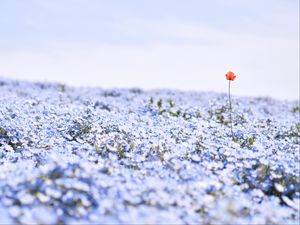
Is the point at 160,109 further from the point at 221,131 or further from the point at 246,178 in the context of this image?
the point at 246,178

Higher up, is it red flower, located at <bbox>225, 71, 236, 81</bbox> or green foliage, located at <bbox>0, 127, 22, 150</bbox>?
red flower, located at <bbox>225, 71, 236, 81</bbox>

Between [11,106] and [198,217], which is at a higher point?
[11,106]

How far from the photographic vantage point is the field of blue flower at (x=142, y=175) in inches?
174

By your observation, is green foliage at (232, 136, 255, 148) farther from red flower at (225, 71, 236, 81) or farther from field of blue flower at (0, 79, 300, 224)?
red flower at (225, 71, 236, 81)

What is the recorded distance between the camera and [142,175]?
535 centimetres

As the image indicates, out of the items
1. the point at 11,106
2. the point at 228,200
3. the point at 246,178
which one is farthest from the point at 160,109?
the point at 228,200

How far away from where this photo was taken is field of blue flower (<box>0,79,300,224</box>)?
14.5ft

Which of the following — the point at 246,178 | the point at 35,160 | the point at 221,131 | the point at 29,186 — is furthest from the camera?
the point at 221,131

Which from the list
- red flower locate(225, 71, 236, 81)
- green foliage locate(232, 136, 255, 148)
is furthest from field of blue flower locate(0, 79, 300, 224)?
red flower locate(225, 71, 236, 81)

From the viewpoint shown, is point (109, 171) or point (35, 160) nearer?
point (109, 171)

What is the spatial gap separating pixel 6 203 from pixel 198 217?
1361 mm

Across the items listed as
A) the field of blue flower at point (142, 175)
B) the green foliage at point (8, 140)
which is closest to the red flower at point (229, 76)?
the field of blue flower at point (142, 175)

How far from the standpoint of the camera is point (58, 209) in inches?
174

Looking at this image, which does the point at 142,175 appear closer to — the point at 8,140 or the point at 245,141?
the point at 245,141
